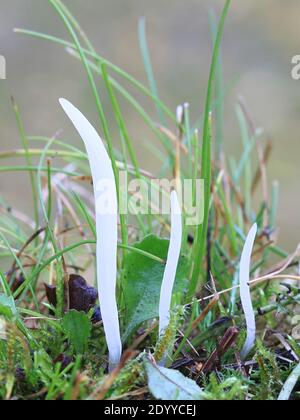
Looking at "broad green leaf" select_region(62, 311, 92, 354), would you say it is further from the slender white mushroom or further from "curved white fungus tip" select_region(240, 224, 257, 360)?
"curved white fungus tip" select_region(240, 224, 257, 360)

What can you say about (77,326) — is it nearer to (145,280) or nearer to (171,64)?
(145,280)

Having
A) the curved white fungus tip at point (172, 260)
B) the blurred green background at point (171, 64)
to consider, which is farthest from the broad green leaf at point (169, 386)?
the blurred green background at point (171, 64)

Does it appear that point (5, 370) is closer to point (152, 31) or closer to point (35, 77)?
point (35, 77)

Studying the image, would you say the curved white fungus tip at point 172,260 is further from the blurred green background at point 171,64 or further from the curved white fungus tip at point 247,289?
the blurred green background at point 171,64

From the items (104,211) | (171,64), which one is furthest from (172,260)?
(171,64)
